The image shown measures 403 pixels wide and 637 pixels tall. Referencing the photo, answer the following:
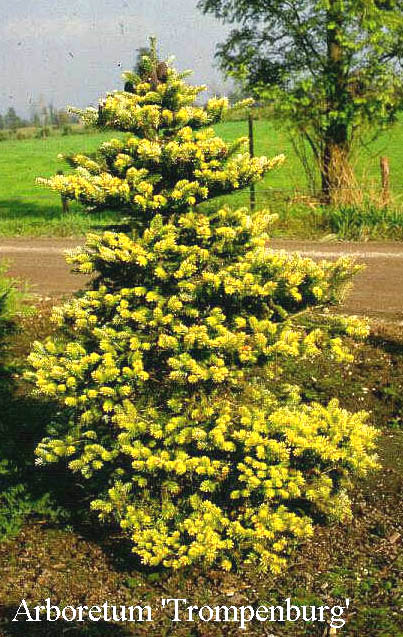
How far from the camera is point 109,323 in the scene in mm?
4270

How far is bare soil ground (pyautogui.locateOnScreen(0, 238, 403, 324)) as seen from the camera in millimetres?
10624

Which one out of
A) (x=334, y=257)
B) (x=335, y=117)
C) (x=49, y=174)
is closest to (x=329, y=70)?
(x=335, y=117)

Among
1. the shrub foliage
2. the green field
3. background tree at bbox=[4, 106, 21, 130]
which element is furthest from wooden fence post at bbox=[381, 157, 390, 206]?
background tree at bbox=[4, 106, 21, 130]

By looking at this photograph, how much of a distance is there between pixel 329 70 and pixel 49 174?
21.6 meters

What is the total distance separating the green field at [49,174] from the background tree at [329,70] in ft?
3.12

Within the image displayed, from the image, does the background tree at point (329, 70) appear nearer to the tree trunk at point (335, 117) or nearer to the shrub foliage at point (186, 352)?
the tree trunk at point (335, 117)

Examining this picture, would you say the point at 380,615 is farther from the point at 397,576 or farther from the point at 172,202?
the point at 172,202

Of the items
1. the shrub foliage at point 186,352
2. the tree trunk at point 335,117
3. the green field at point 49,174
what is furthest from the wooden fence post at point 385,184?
the shrub foliage at point 186,352

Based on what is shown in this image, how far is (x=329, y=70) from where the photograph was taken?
714 inches

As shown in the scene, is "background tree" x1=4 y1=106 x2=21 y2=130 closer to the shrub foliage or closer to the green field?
the green field

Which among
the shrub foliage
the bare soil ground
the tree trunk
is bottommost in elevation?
the bare soil ground

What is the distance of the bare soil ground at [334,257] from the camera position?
1062 cm

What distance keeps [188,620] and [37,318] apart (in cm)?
628

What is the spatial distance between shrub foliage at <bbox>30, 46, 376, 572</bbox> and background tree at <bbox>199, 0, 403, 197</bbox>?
44.5ft
